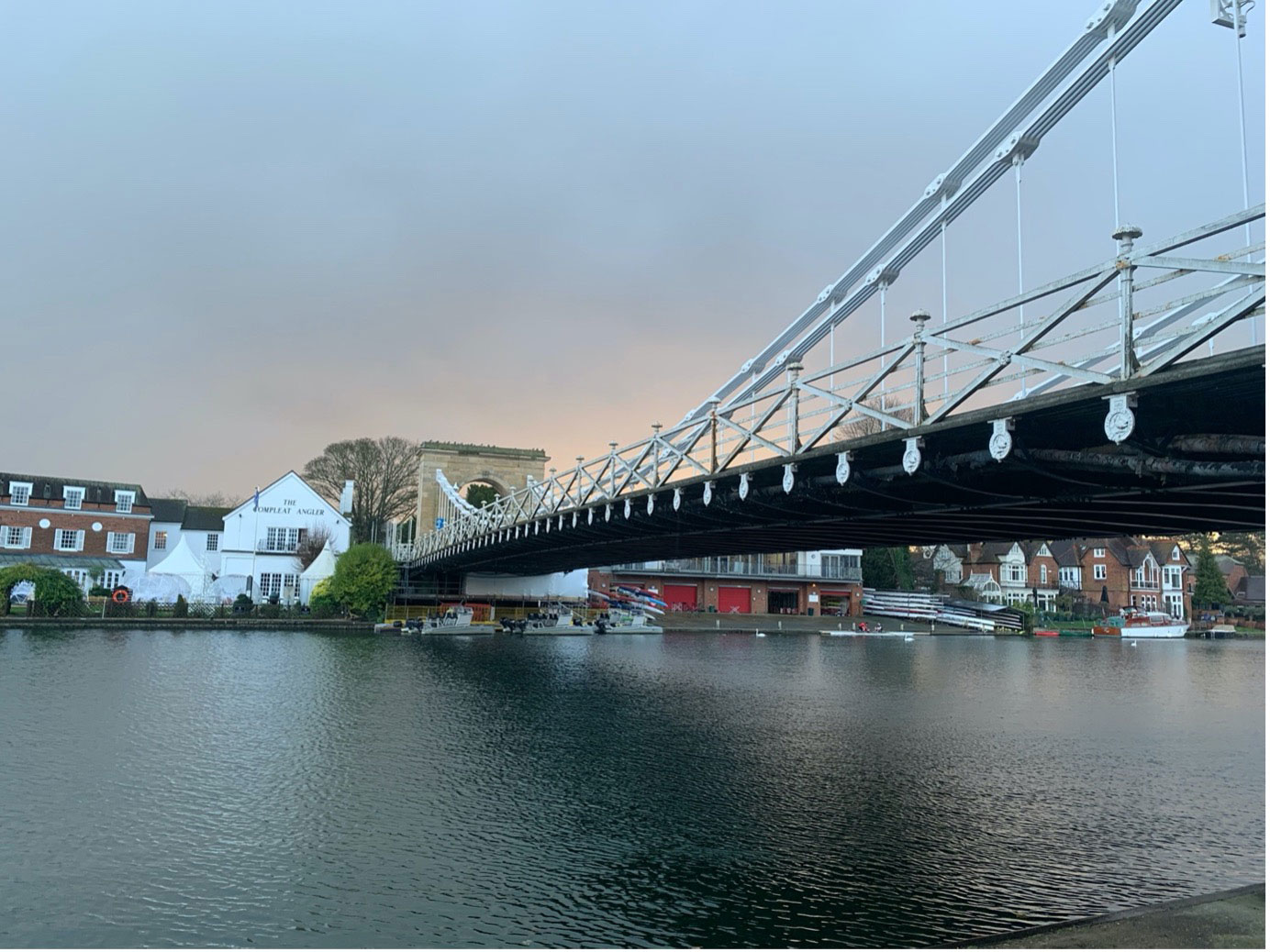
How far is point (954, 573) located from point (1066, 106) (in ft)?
276

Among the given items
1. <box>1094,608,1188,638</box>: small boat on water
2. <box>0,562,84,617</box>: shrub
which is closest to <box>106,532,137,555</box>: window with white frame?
<box>0,562,84,617</box>: shrub

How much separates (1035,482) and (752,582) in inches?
2607

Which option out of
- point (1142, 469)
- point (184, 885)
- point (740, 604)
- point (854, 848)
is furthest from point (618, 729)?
point (740, 604)

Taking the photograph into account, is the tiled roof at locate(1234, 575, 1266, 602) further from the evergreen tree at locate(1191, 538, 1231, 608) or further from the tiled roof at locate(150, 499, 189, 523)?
the tiled roof at locate(150, 499, 189, 523)

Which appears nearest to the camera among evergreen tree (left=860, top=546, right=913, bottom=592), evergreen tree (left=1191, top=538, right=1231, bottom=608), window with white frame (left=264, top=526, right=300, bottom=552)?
window with white frame (left=264, top=526, right=300, bottom=552)

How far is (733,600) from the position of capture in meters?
79.5

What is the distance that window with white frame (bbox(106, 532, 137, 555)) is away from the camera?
58250mm

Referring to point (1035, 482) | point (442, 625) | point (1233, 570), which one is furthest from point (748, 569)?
point (1233, 570)

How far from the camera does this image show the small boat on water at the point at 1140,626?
79.5 meters

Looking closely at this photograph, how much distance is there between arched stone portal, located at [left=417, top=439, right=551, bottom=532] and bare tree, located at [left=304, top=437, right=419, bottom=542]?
2358mm

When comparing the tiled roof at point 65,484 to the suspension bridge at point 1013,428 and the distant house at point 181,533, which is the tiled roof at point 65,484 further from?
the suspension bridge at point 1013,428

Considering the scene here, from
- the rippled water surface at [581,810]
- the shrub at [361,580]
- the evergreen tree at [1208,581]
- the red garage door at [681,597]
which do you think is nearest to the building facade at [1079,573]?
the evergreen tree at [1208,581]

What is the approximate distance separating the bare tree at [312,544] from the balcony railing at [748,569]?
23.3m

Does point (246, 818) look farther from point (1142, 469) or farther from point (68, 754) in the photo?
point (1142, 469)
